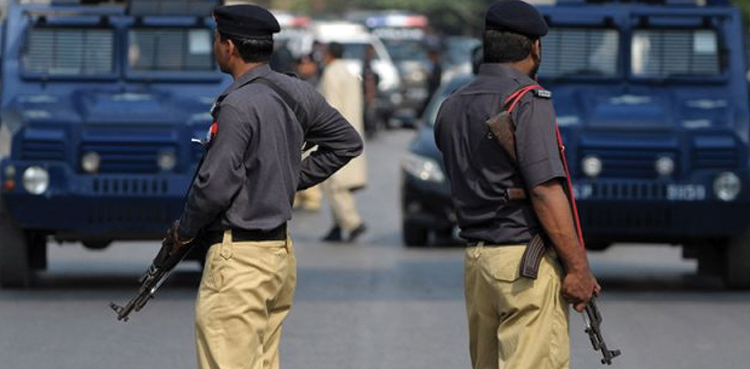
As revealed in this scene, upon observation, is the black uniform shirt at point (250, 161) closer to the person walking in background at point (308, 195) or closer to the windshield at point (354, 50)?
the person walking in background at point (308, 195)

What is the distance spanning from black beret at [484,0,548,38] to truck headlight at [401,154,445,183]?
984 centimetres

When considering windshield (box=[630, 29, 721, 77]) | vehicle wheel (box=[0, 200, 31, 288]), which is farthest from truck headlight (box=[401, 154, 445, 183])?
vehicle wheel (box=[0, 200, 31, 288])

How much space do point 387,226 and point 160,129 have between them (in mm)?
7015

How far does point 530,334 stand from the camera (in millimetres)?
6277

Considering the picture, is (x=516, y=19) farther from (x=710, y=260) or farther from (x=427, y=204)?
(x=427, y=204)

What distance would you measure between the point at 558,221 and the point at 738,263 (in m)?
7.39

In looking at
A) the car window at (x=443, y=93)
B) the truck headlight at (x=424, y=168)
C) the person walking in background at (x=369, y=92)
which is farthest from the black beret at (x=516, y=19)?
the person walking in background at (x=369, y=92)

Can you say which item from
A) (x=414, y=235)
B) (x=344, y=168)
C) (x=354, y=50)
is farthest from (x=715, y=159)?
(x=354, y=50)

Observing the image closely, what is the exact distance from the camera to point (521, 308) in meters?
6.29

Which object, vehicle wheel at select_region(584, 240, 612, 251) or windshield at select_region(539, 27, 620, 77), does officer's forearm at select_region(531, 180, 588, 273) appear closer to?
vehicle wheel at select_region(584, 240, 612, 251)

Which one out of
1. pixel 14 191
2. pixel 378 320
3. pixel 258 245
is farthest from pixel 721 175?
pixel 258 245

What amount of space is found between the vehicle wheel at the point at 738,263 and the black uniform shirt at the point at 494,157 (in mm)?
7007

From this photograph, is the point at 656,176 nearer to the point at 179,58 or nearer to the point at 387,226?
the point at 179,58

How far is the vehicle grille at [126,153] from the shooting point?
1266cm
